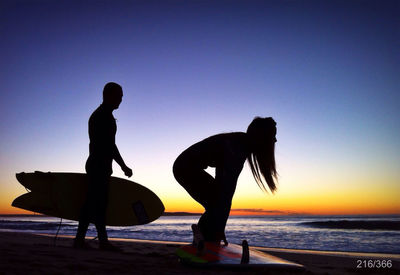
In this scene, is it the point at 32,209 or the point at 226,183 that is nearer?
the point at 226,183

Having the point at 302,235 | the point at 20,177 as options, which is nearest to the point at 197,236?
the point at 20,177

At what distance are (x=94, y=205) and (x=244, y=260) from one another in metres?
1.81

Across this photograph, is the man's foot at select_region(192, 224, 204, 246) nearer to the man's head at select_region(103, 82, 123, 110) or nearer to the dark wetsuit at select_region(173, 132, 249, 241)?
the dark wetsuit at select_region(173, 132, 249, 241)

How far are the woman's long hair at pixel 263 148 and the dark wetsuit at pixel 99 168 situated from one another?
1591 mm

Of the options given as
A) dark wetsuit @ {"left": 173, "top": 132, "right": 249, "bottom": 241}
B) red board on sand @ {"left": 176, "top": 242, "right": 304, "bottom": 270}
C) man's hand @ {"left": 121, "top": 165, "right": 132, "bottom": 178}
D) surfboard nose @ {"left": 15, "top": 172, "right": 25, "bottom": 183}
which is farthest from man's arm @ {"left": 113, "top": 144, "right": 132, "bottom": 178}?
surfboard nose @ {"left": 15, "top": 172, "right": 25, "bottom": 183}

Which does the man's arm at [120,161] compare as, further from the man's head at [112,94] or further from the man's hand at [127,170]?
the man's head at [112,94]

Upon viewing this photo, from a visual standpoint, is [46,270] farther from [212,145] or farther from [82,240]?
[212,145]

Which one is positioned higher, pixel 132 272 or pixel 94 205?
pixel 94 205

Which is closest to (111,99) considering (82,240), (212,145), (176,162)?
(176,162)

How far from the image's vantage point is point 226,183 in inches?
108

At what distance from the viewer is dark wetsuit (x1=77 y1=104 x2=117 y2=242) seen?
347 centimetres

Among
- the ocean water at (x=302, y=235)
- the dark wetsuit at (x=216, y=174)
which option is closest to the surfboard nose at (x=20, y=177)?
the ocean water at (x=302, y=235)

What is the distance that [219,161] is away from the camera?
3.02m

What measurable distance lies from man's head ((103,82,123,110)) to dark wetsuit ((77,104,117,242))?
0.07 metres
